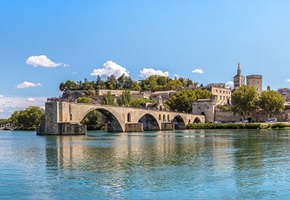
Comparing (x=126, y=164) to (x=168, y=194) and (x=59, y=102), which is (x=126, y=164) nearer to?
(x=168, y=194)

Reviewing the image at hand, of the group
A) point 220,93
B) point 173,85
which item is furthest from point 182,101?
point 173,85

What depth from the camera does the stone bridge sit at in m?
61.4

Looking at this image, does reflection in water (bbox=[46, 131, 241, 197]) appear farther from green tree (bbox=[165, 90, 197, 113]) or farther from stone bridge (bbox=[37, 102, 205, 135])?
green tree (bbox=[165, 90, 197, 113])

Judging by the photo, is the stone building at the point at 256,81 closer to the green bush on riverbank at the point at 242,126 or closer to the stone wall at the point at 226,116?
the stone wall at the point at 226,116

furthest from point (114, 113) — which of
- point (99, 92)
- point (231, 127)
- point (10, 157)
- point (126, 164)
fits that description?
point (99, 92)

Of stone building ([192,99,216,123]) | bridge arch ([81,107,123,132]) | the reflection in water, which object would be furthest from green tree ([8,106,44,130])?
the reflection in water

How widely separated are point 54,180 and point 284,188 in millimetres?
10042

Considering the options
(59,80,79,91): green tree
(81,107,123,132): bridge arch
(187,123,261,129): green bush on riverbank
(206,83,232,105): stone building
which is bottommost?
(187,123,261,129): green bush on riverbank

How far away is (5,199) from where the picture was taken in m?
17.7

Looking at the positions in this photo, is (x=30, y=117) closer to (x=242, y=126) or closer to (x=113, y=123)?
(x=113, y=123)

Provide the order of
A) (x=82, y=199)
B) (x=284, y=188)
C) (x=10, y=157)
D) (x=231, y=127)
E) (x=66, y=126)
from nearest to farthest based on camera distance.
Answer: (x=82, y=199) < (x=284, y=188) < (x=10, y=157) < (x=66, y=126) < (x=231, y=127)

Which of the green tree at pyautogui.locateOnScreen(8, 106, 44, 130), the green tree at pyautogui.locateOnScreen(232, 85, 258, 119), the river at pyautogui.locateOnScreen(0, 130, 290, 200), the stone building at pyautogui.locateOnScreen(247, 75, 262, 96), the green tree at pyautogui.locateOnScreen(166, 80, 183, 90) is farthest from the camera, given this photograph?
the green tree at pyautogui.locateOnScreen(166, 80, 183, 90)

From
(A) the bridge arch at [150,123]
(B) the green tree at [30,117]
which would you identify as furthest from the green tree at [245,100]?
(B) the green tree at [30,117]

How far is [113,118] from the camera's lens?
7881 cm
